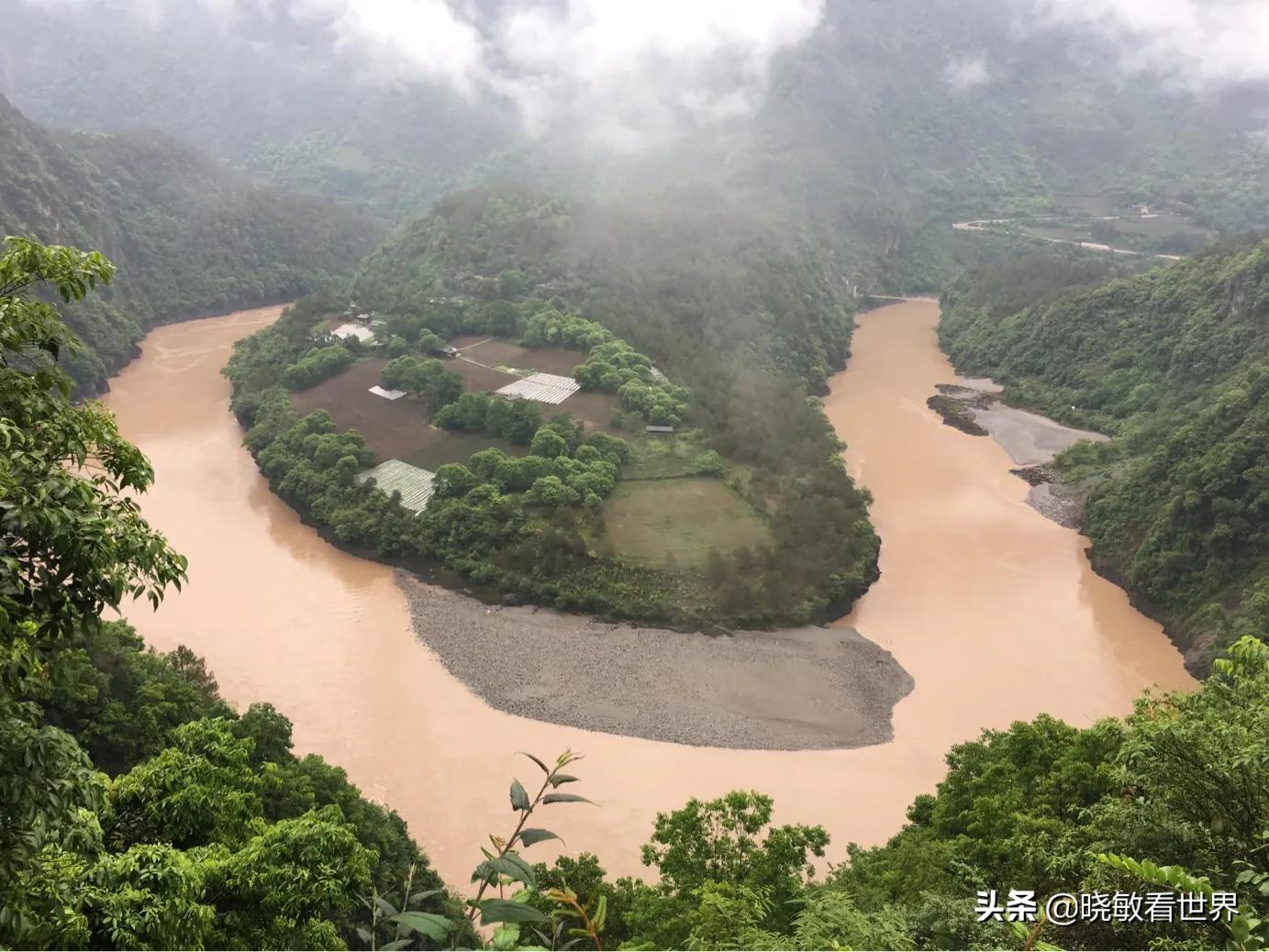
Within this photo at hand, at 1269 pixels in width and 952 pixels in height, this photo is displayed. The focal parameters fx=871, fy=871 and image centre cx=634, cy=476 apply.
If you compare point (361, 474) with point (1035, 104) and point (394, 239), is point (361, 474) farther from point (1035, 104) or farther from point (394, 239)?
point (1035, 104)

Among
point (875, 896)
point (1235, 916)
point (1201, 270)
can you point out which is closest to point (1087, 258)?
point (1201, 270)

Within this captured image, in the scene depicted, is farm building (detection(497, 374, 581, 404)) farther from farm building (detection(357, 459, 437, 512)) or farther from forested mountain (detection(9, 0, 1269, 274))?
forested mountain (detection(9, 0, 1269, 274))

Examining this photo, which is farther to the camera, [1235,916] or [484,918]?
[1235,916]

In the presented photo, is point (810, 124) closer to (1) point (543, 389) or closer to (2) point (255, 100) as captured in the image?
(1) point (543, 389)

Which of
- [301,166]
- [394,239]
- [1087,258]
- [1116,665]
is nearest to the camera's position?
[1116,665]

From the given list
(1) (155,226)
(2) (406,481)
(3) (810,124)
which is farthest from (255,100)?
(2) (406,481)

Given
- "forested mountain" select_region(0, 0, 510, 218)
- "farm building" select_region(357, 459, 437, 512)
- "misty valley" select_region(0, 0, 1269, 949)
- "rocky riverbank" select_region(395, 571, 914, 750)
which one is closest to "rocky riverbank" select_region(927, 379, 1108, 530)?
"misty valley" select_region(0, 0, 1269, 949)

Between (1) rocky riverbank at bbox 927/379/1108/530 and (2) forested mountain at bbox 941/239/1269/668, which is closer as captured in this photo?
(2) forested mountain at bbox 941/239/1269/668
